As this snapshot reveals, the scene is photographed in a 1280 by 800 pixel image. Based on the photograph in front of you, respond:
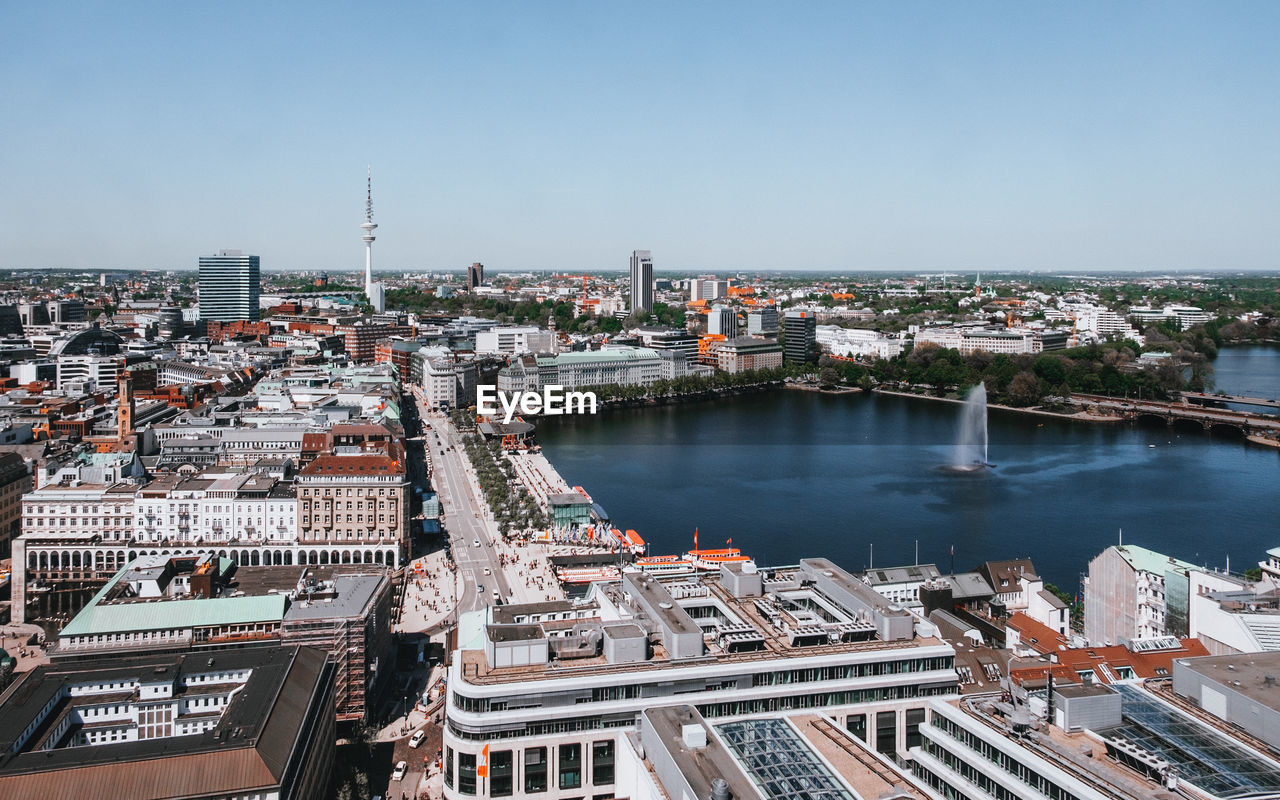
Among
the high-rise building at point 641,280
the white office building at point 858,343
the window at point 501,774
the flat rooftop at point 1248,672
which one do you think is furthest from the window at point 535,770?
the high-rise building at point 641,280

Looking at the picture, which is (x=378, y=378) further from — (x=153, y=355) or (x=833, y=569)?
(x=833, y=569)

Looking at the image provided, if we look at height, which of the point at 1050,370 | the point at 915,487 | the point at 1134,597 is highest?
the point at 1050,370

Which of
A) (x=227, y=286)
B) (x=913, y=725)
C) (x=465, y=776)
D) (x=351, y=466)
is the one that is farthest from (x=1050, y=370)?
(x=227, y=286)

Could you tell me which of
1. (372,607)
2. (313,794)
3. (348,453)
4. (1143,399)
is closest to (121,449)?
(348,453)

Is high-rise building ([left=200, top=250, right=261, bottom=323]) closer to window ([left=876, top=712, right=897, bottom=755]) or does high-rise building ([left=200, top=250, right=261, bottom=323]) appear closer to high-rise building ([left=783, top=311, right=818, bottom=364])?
high-rise building ([left=783, top=311, right=818, bottom=364])

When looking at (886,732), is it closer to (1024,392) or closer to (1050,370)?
(1024,392)

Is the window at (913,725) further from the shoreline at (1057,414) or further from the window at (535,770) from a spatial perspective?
the shoreline at (1057,414)
